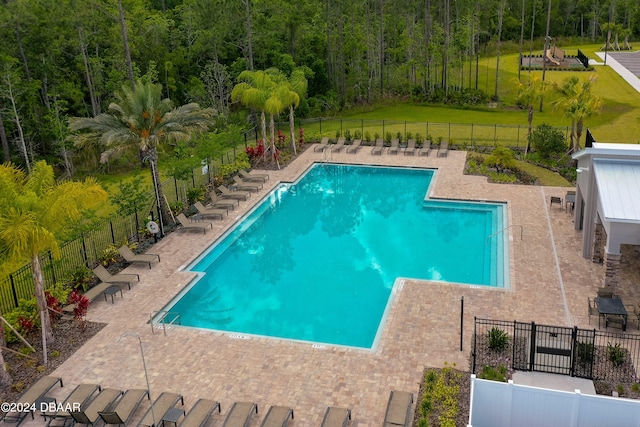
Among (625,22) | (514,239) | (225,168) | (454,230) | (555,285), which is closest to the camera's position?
(555,285)

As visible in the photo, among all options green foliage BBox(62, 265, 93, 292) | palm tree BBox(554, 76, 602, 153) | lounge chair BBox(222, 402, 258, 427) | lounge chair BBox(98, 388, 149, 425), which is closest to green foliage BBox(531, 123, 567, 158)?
palm tree BBox(554, 76, 602, 153)

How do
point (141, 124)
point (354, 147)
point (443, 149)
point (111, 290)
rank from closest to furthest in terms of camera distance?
point (111, 290) → point (141, 124) → point (443, 149) → point (354, 147)

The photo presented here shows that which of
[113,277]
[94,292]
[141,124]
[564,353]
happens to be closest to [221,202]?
[141,124]

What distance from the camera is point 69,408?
13.9 metres

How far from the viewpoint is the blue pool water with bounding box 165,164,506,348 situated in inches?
766

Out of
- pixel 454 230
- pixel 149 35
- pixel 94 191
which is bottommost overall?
pixel 454 230

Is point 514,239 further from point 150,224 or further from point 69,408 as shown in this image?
point 69,408

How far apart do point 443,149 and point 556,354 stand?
23016 mm

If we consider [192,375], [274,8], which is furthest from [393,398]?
[274,8]

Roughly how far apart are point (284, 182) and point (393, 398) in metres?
19.8

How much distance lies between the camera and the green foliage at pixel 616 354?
15.1 meters

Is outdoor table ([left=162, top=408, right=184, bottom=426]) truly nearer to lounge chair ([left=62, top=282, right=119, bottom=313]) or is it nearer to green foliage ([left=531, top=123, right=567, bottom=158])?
lounge chair ([left=62, top=282, right=119, bottom=313])

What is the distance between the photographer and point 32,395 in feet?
47.5

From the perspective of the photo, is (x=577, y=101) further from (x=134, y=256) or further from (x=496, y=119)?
(x=134, y=256)
